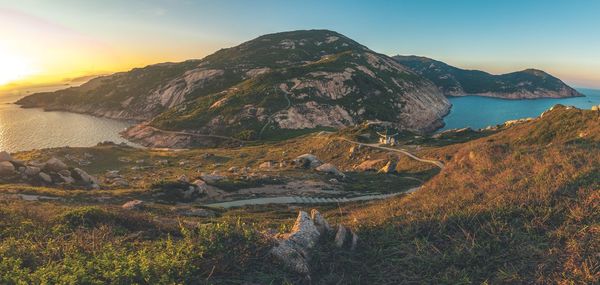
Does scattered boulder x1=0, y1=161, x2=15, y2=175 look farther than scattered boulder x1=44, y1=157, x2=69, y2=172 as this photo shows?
No

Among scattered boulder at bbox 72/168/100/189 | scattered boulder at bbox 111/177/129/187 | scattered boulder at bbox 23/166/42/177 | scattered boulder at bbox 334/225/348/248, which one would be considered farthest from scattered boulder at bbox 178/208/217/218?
scattered boulder at bbox 23/166/42/177

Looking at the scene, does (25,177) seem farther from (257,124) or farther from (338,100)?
(338,100)

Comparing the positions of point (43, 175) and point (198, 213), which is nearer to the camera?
point (198, 213)

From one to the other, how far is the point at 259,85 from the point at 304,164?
122 meters

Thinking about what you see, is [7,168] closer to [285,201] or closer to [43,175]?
[43,175]

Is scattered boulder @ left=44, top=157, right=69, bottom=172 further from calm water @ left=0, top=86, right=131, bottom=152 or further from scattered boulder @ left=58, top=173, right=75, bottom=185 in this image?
calm water @ left=0, top=86, right=131, bottom=152

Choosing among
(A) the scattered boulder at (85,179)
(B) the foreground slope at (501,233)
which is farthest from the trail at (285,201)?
(B) the foreground slope at (501,233)

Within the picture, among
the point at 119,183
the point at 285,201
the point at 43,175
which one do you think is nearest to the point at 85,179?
the point at 43,175

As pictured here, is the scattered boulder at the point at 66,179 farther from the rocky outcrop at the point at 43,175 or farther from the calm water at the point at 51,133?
the calm water at the point at 51,133

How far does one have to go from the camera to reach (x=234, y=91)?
613ft

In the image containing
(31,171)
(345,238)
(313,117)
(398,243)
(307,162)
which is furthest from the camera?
(313,117)

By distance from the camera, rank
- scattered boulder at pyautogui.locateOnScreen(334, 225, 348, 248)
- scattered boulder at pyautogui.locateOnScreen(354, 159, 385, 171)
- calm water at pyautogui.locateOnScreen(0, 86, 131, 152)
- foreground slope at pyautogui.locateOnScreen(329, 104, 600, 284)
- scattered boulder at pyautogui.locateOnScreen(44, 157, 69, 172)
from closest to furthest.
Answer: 1. foreground slope at pyautogui.locateOnScreen(329, 104, 600, 284)
2. scattered boulder at pyautogui.locateOnScreen(334, 225, 348, 248)
3. scattered boulder at pyautogui.locateOnScreen(44, 157, 69, 172)
4. scattered boulder at pyautogui.locateOnScreen(354, 159, 385, 171)
5. calm water at pyautogui.locateOnScreen(0, 86, 131, 152)

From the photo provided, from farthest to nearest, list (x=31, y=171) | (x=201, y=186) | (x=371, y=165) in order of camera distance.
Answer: (x=371, y=165)
(x=201, y=186)
(x=31, y=171)

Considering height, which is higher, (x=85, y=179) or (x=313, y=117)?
(x=313, y=117)
